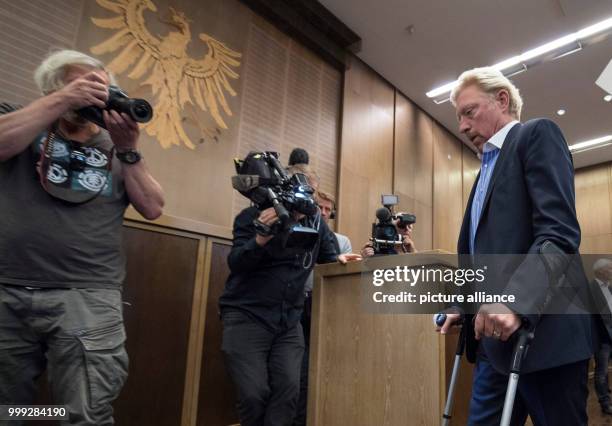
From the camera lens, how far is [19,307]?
114cm

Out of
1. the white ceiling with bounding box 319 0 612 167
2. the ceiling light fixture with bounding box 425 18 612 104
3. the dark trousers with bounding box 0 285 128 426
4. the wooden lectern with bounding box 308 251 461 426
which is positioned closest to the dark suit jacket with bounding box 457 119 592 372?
the wooden lectern with bounding box 308 251 461 426

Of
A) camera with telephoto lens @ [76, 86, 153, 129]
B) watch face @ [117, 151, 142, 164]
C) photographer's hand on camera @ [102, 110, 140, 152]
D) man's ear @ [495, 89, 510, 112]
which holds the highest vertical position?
man's ear @ [495, 89, 510, 112]

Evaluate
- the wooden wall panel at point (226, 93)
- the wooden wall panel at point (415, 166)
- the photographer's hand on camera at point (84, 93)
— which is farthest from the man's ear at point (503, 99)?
the wooden wall panel at point (415, 166)

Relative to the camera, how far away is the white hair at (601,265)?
3.87 feet

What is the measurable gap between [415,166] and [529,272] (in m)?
5.24

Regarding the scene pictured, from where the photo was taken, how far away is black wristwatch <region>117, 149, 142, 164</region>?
1.37 meters

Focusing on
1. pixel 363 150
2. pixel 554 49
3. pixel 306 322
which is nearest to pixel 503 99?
pixel 306 322

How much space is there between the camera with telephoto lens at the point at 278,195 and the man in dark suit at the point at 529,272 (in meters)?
0.57

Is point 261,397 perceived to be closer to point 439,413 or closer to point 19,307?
point 439,413

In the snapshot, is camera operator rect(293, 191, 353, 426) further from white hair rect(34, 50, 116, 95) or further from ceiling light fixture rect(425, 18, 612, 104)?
ceiling light fixture rect(425, 18, 612, 104)

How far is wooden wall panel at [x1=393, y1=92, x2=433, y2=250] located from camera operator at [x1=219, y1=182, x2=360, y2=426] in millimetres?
3929

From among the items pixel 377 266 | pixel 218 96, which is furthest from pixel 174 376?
pixel 218 96

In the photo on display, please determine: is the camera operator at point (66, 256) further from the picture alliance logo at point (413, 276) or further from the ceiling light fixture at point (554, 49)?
the ceiling light fixture at point (554, 49)

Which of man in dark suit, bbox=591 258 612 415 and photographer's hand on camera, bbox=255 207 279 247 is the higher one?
photographer's hand on camera, bbox=255 207 279 247
